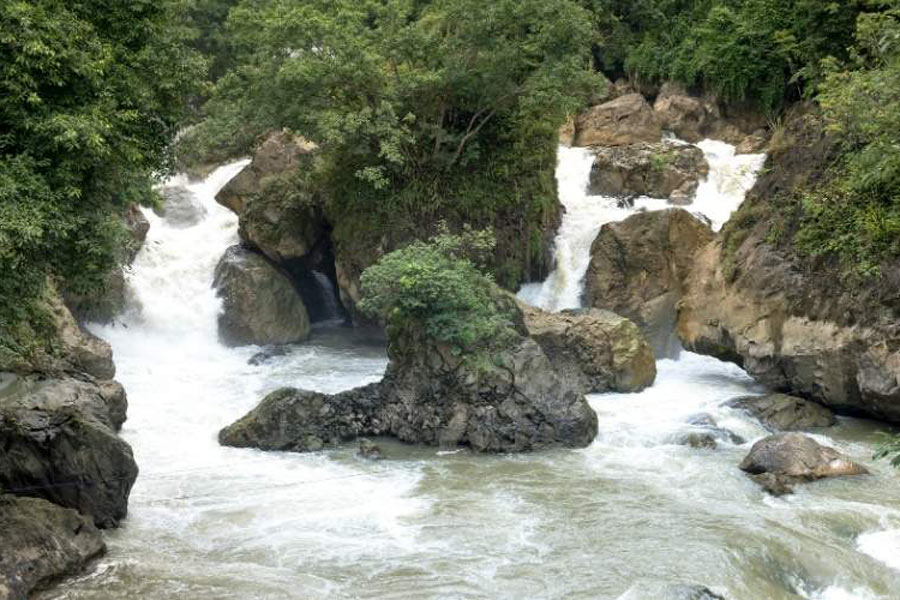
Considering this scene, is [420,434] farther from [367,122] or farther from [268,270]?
[268,270]

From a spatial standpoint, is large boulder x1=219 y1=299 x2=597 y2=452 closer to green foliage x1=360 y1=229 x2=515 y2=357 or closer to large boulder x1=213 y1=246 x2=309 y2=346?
green foliage x1=360 y1=229 x2=515 y2=357

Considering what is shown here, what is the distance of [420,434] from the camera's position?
47.6ft

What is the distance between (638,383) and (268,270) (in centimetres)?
1003

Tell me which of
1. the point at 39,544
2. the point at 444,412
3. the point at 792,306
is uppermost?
the point at 792,306

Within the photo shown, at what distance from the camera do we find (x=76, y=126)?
8.27m

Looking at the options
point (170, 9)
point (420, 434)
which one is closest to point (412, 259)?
point (420, 434)

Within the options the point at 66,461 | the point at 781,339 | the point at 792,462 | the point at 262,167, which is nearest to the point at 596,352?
the point at 781,339

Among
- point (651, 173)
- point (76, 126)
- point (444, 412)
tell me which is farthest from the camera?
point (651, 173)

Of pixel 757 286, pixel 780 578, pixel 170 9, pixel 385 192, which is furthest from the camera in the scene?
pixel 385 192

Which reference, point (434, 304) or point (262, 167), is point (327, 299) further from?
point (434, 304)

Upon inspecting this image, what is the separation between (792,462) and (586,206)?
11.7 m

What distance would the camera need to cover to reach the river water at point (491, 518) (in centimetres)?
935

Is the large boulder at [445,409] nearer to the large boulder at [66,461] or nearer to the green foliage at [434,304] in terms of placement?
the green foliage at [434,304]

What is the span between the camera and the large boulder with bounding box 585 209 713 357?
20469mm
